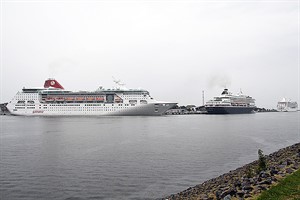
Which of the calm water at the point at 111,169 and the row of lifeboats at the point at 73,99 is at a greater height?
the row of lifeboats at the point at 73,99

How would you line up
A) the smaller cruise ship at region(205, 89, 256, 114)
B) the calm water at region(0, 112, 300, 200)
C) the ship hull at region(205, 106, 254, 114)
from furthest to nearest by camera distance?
the smaller cruise ship at region(205, 89, 256, 114), the ship hull at region(205, 106, 254, 114), the calm water at region(0, 112, 300, 200)

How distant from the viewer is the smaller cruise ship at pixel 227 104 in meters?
97.2

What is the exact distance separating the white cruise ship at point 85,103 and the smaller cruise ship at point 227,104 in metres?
22.2

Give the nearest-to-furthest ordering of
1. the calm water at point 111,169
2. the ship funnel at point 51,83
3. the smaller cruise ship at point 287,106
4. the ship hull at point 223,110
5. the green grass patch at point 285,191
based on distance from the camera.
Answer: the green grass patch at point 285,191, the calm water at point 111,169, the ship funnel at point 51,83, the ship hull at point 223,110, the smaller cruise ship at point 287,106

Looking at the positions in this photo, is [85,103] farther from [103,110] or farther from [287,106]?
[287,106]

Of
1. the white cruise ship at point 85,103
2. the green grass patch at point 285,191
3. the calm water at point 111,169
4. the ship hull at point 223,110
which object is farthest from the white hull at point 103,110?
the green grass patch at point 285,191

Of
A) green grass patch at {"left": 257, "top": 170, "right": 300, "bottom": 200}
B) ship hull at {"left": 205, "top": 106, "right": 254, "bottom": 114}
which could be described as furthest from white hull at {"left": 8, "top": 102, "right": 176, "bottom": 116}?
green grass patch at {"left": 257, "top": 170, "right": 300, "bottom": 200}

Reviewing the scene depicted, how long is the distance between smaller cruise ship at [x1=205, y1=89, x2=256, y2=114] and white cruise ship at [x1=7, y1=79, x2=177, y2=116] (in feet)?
72.9

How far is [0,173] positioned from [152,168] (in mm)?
8401

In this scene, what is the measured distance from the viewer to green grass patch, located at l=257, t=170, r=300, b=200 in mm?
5938

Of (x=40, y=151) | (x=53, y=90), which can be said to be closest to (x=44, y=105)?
(x=53, y=90)

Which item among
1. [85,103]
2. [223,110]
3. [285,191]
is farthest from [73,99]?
[285,191]

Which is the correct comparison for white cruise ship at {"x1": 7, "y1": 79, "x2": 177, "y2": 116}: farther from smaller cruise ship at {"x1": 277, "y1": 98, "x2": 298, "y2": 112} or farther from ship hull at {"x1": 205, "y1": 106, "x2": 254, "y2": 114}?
smaller cruise ship at {"x1": 277, "y1": 98, "x2": 298, "y2": 112}

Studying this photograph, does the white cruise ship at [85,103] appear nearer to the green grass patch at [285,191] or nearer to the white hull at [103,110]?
the white hull at [103,110]
